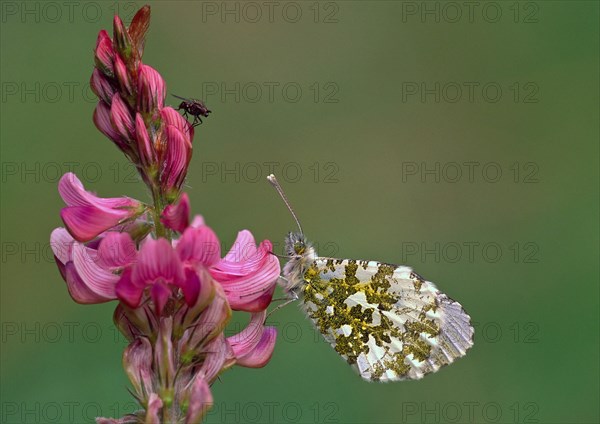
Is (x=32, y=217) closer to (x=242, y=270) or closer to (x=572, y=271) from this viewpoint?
(x=572, y=271)

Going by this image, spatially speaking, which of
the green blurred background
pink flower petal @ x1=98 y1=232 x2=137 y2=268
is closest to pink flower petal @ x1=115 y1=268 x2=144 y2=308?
pink flower petal @ x1=98 y1=232 x2=137 y2=268

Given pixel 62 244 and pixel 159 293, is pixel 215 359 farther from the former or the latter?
pixel 62 244

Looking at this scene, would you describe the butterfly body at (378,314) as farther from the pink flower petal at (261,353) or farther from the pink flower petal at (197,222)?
the pink flower petal at (197,222)

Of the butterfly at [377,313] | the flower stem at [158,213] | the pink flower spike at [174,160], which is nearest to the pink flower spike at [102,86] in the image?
the pink flower spike at [174,160]

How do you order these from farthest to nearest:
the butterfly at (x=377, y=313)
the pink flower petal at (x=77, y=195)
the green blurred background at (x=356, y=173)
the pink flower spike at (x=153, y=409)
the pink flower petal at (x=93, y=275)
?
the green blurred background at (x=356, y=173) → the butterfly at (x=377, y=313) → the pink flower petal at (x=77, y=195) → the pink flower petal at (x=93, y=275) → the pink flower spike at (x=153, y=409)

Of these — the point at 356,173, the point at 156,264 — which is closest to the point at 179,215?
the point at 156,264

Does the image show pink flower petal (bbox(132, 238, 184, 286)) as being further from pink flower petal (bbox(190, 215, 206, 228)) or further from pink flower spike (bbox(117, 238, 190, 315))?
pink flower petal (bbox(190, 215, 206, 228))

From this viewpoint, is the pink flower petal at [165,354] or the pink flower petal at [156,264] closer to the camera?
A: the pink flower petal at [156,264]

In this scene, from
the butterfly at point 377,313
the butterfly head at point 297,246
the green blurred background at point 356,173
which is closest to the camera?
the butterfly at point 377,313
